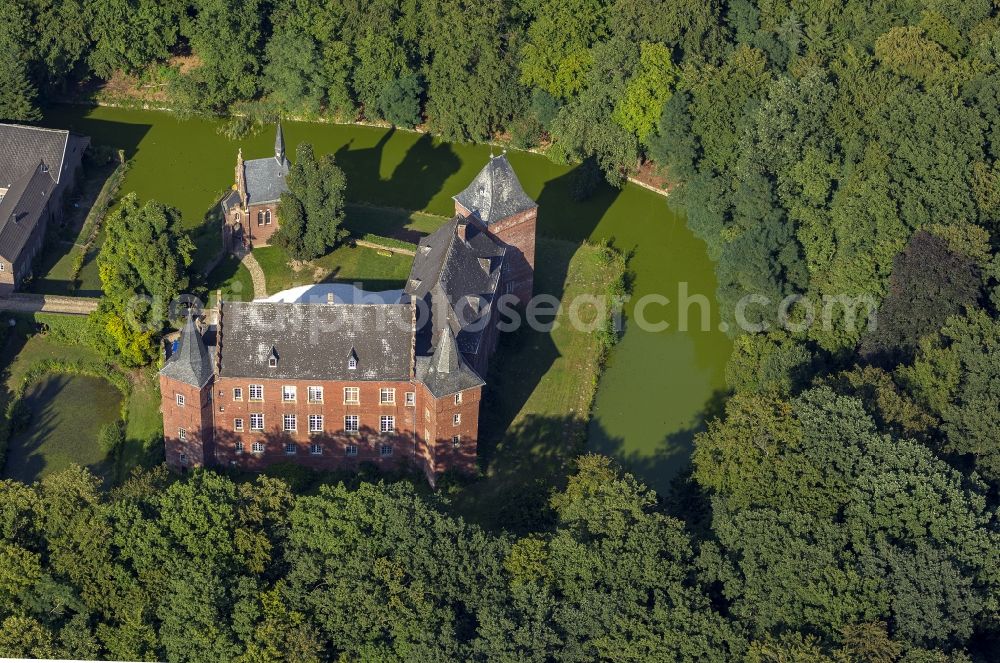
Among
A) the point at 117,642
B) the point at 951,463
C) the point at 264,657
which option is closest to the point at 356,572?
the point at 264,657

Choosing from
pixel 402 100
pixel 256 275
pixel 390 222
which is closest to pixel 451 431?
pixel 256 275

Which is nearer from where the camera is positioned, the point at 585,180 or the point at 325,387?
the point at 325,387

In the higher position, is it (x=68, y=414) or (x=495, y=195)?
(x=495, y=195)

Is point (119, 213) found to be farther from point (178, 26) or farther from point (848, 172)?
point (848, 172)

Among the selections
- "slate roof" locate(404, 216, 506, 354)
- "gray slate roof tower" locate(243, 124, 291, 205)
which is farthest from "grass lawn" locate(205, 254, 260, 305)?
"slate roof" locate(404, 216, 506, 354)

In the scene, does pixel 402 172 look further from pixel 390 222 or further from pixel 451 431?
pixel 451 431

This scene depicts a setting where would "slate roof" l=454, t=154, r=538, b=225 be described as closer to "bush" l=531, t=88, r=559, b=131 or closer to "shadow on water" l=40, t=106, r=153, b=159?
"bush" l=531, t=88, r=559, b=131
